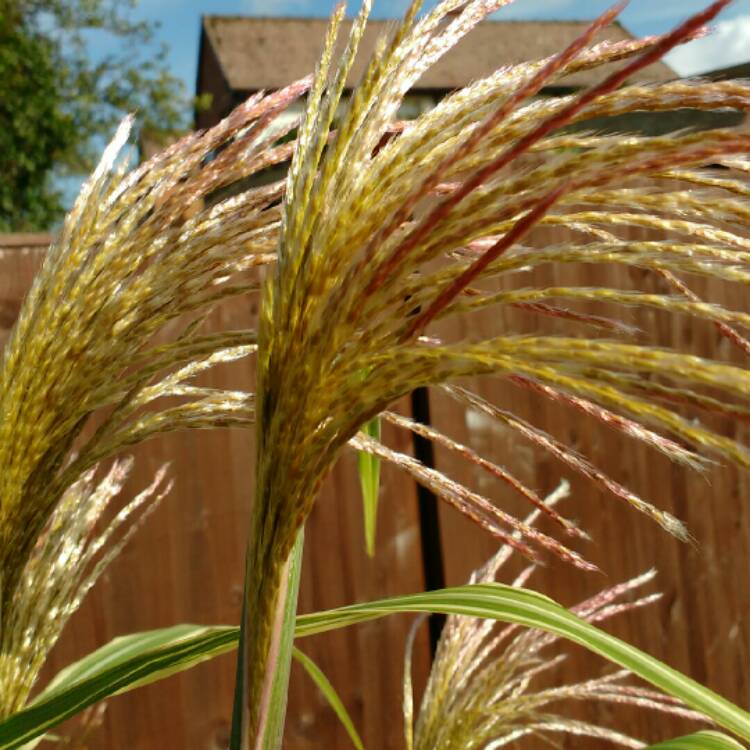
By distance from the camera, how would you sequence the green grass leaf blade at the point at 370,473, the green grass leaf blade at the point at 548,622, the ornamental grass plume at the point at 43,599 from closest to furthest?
the green grass leaf blade at the point at 548,622, the ornamental grass plume at the point at 43,599, the green grass leaf blade at the point at 370,473

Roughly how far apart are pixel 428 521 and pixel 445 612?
2416 millimetres

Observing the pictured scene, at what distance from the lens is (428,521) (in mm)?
3139

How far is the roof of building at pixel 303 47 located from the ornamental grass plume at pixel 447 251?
24.2m

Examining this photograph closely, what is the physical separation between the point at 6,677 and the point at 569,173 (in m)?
0.65

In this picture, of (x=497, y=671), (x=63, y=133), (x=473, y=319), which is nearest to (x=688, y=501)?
(x=473, y=319)

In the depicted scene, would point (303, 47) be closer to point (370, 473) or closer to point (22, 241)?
point (22, 241)

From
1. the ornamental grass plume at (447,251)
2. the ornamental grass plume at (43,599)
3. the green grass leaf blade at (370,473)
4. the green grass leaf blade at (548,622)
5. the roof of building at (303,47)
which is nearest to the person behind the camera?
the ornamental grass plume at (447,251)

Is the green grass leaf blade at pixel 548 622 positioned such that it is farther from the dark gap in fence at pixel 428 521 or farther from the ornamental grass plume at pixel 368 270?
the dark gap in fence at pixel 428 521

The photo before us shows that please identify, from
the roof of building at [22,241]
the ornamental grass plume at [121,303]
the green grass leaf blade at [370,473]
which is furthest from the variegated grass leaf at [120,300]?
the roof of building at [22,241]

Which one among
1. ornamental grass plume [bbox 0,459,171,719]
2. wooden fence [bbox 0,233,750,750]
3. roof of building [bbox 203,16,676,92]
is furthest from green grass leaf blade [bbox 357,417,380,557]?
roof of building [bbox 203,16,676,92]

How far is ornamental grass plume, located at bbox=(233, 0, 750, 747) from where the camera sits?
1.56 ft

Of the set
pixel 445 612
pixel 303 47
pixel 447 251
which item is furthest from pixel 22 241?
pixel 303 47

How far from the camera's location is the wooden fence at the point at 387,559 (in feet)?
9.14

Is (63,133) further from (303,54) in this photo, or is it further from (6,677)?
(6,677)
